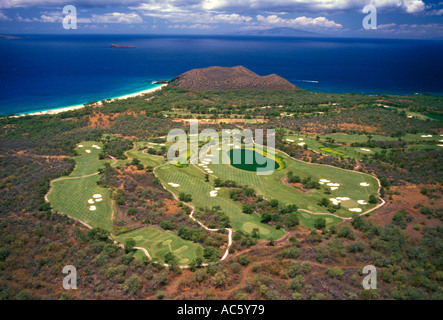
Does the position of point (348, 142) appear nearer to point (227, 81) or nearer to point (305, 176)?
point (305, 176)

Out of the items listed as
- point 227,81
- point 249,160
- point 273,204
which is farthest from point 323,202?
point 227,81

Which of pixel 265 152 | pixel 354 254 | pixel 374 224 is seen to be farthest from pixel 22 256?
pixel 265 152

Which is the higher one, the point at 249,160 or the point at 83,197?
the point at 249,160

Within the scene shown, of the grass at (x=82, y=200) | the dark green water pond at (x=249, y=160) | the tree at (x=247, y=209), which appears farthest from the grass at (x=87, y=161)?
the tree at (x=247, y=209)

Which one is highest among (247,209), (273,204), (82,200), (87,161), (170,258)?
(87,161)

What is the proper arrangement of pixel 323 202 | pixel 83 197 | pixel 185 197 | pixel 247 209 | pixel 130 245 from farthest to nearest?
pixel 83 197, pixel 185 197, pixel 323 202, pixel 247 209, pixel 130 245

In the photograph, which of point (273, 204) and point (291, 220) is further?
point (273, 204)
